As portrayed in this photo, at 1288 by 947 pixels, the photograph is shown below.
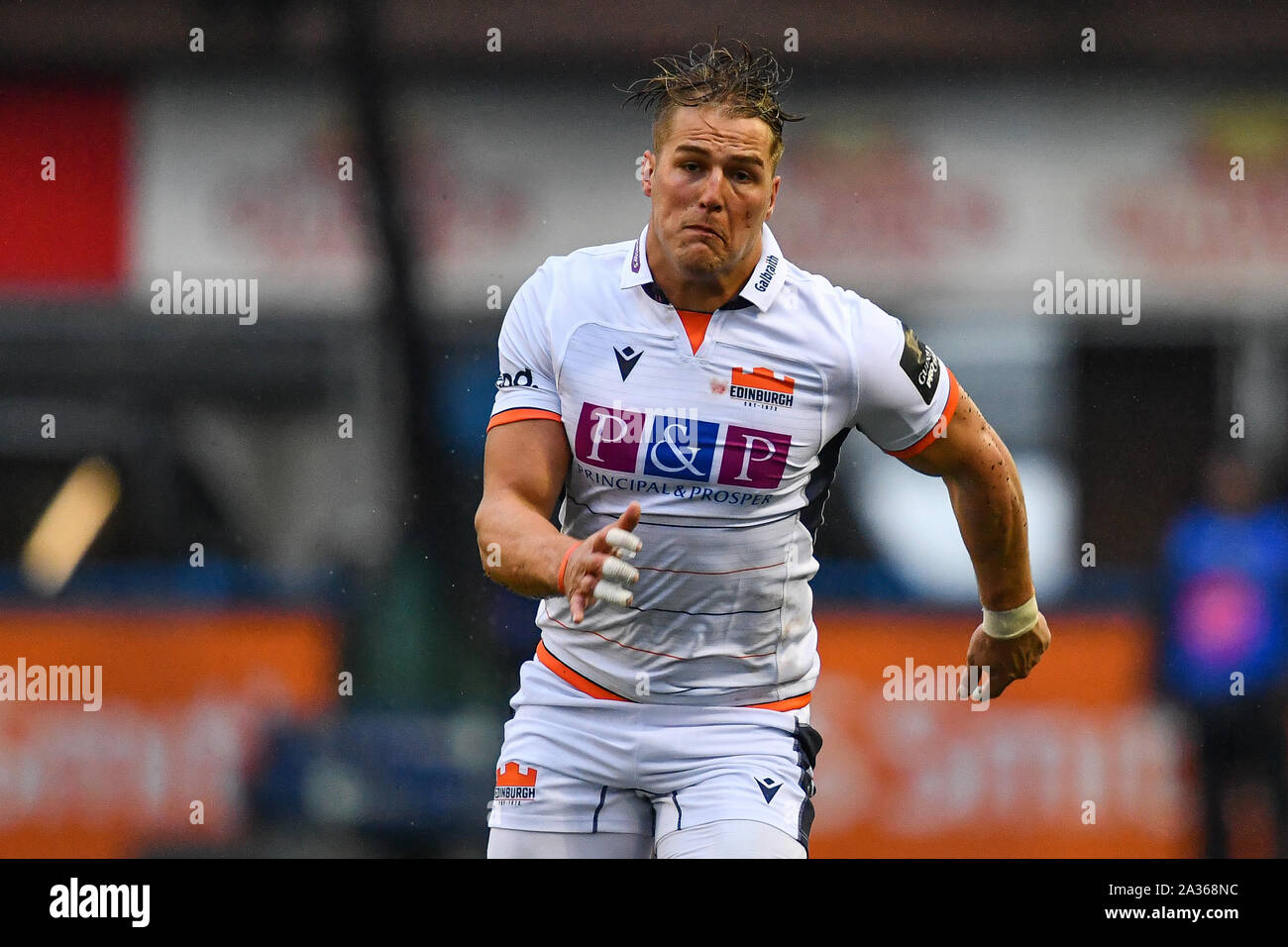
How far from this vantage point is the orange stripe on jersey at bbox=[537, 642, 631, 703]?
11.5ft

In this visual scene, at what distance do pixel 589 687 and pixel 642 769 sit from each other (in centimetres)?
23

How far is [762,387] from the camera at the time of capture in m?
3.48

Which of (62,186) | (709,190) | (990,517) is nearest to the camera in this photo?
(709,190)

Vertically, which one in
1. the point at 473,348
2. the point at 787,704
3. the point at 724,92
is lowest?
the point at 787,704

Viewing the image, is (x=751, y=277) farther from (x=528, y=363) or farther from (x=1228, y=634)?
(x=1228, y=634)

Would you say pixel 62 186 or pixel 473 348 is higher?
pixel 62 186

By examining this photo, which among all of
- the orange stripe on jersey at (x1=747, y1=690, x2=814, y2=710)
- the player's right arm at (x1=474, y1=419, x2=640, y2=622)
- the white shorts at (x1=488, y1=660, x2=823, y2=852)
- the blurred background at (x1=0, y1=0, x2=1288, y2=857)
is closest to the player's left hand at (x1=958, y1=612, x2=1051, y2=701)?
the orange stripe on jersey at (x1=747, y1=690, x2=814, y2=710)

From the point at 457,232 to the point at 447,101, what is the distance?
0.68 m

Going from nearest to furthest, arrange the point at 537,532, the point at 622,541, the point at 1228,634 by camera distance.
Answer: the point at 622,541
the point at 537,532
the point at 1228,634

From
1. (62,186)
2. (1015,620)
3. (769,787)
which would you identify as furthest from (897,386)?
(62,186)

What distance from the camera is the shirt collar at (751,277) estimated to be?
3.51 m

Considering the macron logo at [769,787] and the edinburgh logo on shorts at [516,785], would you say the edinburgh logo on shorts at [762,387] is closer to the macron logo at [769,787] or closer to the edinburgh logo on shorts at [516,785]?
the macron logo at [769,787]

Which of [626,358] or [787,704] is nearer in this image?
[626,358]

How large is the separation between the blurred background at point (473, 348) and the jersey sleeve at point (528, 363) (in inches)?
139
